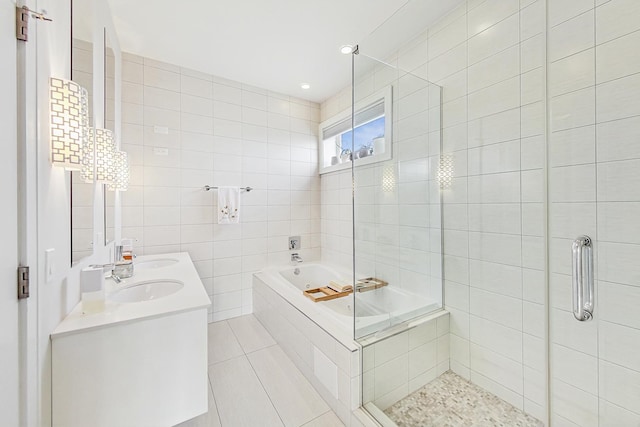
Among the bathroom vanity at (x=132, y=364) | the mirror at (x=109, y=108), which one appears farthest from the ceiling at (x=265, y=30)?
the bathroom vanity at (x=132, y=364)

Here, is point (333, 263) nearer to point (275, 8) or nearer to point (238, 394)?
point (238, 394)

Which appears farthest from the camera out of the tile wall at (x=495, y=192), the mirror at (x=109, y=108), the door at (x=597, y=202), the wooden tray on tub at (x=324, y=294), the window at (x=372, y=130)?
the wooden tray on tub at (x=324, y=294)

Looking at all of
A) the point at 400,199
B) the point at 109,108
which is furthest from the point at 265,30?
the point at 400,199

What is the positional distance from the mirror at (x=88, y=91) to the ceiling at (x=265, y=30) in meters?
0.66

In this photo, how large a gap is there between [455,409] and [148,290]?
6.83 ft

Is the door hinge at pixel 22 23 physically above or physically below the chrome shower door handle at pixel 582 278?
above

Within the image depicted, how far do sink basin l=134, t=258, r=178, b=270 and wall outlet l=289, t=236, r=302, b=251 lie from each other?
134 cm

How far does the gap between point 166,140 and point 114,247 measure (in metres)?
1.16

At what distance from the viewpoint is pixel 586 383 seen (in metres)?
1.26

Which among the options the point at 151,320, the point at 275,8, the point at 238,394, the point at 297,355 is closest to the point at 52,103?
the point at 151,320

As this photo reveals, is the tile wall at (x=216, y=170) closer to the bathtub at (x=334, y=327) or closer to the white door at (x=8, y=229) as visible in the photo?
the bathtub at (x=334, y=327)

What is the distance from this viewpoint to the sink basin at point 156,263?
219cm

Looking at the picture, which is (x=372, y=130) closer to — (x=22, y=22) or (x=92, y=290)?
(x=22, y=22)

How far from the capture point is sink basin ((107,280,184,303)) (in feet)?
5.09
